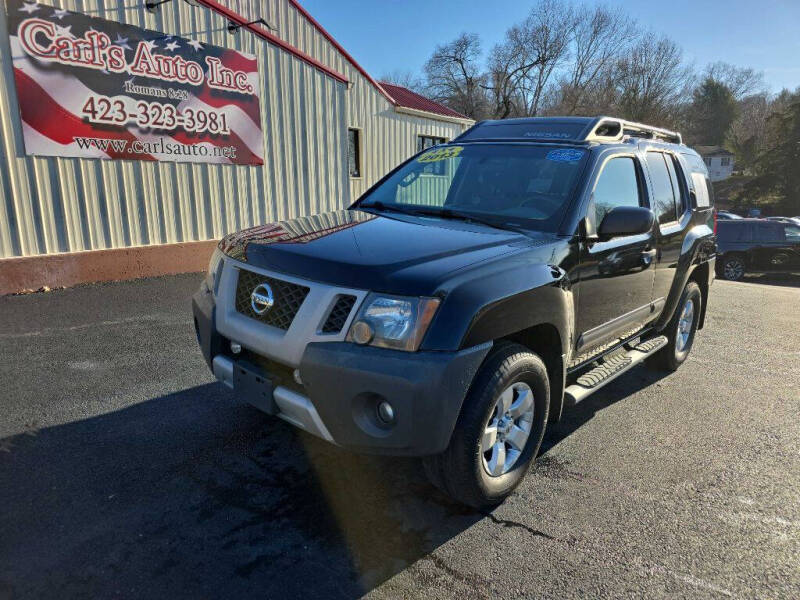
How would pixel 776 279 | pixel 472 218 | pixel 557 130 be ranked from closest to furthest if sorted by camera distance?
pixel 472 218 → pixel 557 130 → pixel 776 279

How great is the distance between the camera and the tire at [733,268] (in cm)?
1451

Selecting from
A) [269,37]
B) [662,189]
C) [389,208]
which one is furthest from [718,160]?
[389,208]

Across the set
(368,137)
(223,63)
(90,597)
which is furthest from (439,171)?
(368,137)

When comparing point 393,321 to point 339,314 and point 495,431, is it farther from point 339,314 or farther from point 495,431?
point 495,431

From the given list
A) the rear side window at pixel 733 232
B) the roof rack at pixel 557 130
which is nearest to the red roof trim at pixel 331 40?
the roof rack at pixel 557 130

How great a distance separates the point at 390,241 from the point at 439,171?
147 centimetres

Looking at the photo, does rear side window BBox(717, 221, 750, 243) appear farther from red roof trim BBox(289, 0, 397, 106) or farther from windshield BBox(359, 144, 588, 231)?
windshield BBox(359, 144, 588, 231)

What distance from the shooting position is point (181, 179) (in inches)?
345

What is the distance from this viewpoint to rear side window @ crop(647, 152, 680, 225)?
4.21 metres

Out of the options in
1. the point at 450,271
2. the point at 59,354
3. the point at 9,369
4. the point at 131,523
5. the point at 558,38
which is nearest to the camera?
the point at 450,271

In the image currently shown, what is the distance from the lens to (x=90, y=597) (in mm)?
2129

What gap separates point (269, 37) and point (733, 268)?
516 inches

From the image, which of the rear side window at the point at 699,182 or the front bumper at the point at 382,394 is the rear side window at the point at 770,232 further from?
the front bumper at the point at 382,394

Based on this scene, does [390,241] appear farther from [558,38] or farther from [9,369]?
[558,38]
